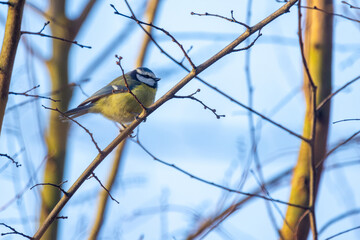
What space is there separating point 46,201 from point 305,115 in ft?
7.20

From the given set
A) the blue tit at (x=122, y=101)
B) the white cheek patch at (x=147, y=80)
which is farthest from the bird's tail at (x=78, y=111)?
the white cheek patch at (x=147, y=80)

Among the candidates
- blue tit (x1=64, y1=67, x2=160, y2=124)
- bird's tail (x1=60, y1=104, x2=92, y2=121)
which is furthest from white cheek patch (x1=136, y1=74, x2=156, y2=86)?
bird's tail (x1=60, y1=104, x2=92, y2=121)

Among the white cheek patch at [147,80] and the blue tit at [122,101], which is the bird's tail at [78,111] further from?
the white cheek patch at [147,80]

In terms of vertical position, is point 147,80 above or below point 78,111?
above

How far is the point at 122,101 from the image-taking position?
13.1 ft

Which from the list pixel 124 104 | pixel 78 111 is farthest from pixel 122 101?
pixel 78 111

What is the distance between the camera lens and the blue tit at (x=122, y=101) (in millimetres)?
3992

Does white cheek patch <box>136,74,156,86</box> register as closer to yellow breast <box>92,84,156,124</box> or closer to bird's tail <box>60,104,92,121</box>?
yellow breast <box>92,84,156,124</box>

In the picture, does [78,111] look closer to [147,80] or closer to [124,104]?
[124,104]

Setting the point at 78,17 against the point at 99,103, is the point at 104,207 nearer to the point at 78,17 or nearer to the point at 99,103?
the point at 99,103

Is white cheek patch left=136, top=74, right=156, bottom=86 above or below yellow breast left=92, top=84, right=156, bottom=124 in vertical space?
above

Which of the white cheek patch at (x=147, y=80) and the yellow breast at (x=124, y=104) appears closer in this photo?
the yellow breast at (x=124, y=104)

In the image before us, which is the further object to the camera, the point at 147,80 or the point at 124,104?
the point at 147,80

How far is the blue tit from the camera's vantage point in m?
3.99
